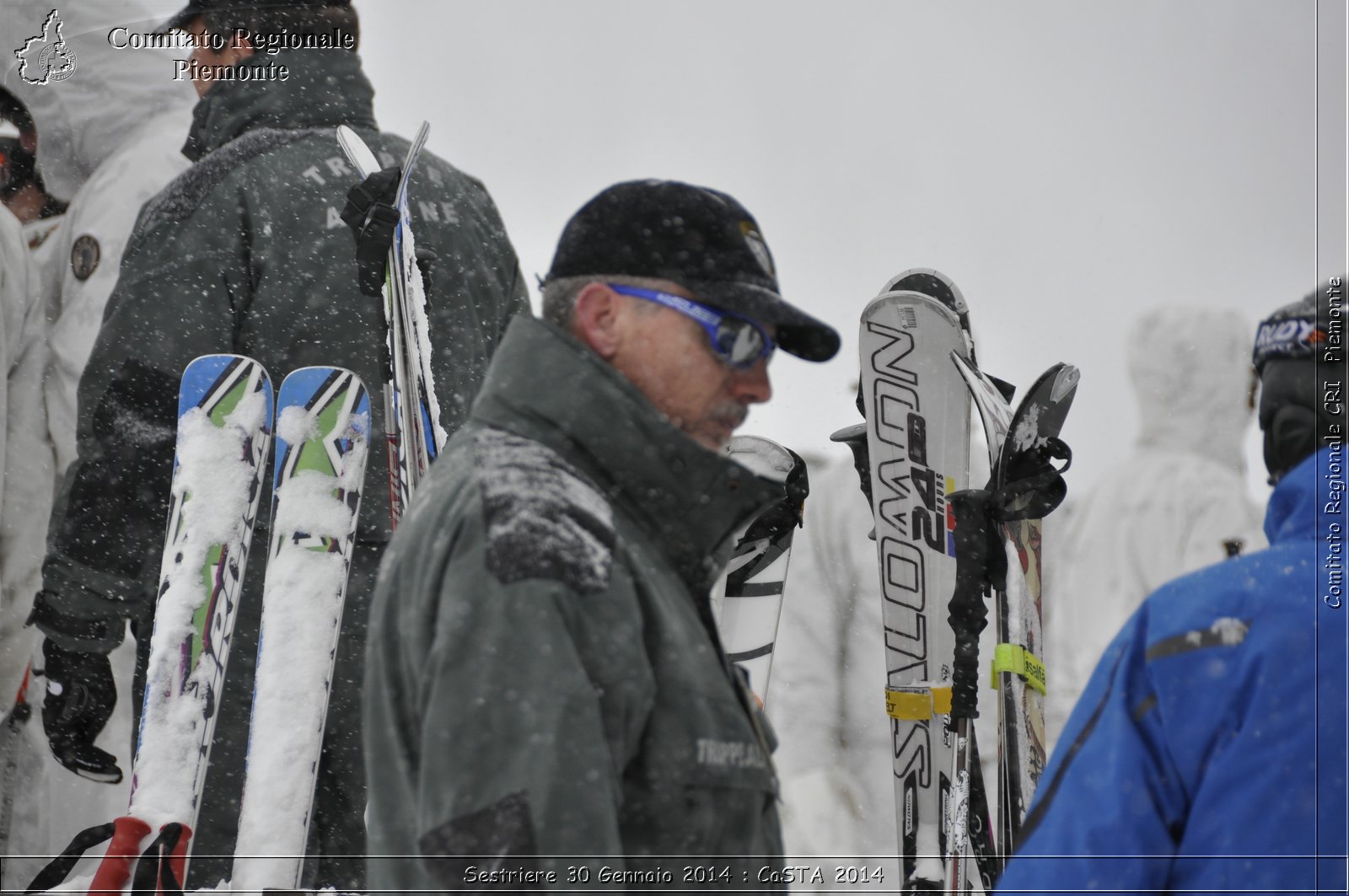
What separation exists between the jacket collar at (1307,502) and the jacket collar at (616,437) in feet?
2.18

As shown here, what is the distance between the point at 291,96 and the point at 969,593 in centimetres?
213

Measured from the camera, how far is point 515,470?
1.49 metres

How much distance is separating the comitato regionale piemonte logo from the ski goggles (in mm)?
3954

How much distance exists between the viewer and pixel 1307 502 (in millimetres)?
1524

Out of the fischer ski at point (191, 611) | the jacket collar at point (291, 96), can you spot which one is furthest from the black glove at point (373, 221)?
the jacket collar at point (291, 96)

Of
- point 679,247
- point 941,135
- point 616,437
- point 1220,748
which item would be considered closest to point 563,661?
point 616,437

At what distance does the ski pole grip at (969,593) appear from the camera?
9.45 feet

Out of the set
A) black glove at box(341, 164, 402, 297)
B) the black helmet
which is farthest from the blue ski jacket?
black glove at box(341, 164, 402, 297)

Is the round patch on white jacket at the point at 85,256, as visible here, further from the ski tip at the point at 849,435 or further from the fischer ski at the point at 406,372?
the ski tip at the point at 849,435

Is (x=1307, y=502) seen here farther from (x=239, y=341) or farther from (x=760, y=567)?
(x=239, y=341)

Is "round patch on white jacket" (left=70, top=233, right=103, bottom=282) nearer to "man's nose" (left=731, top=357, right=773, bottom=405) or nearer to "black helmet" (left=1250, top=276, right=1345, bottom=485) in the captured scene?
"man's nose" (left=731, top=357, right=773, bottom=405)

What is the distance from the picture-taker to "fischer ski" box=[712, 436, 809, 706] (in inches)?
141

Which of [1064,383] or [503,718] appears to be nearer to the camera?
[503,718]

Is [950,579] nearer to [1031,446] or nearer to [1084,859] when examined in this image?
[1031,446]
